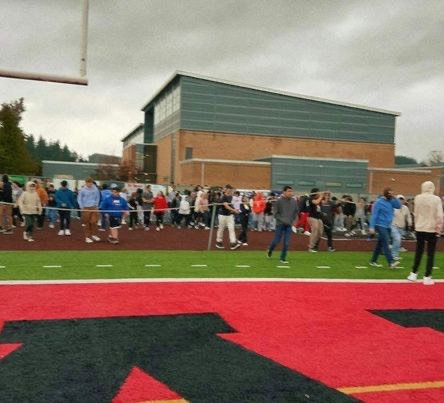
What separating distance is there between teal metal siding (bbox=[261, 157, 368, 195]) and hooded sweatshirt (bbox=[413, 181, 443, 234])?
133 ft

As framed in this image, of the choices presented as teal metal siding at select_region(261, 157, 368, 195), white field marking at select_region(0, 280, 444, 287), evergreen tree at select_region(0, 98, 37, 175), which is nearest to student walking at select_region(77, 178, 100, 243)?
white field marking at select_region(0, 280, 444, 287)

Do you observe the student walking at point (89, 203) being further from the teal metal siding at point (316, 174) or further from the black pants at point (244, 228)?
the teal metal siding at point (316, 174)

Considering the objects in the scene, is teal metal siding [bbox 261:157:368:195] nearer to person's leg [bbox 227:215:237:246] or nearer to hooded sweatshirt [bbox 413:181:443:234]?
person's leg [bbox 227:215:237:246]

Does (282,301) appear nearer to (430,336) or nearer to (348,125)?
(430,336)

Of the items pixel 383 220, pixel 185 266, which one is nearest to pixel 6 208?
pixel 185 266

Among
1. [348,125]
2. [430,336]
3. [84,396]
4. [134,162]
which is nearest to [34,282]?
[84,396]

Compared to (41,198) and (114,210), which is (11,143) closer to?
(41,198)

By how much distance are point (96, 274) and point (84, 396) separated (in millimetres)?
5403

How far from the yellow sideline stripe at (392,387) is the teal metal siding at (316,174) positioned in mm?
45719

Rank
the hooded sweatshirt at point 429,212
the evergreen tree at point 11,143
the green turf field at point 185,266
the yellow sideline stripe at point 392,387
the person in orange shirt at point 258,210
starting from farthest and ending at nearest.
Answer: the evergreen tree at point 11,143, the person in orange shirt at point 258,210, the green turf field at point 185,266, the hooded sweatshirt at point 429,212, the yellow sideline stripe at point 392,387

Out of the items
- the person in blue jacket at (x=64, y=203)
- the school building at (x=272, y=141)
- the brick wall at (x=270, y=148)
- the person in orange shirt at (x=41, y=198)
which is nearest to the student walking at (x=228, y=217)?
the person in blue jacket at (x=64, y=203)

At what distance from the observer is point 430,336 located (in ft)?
17.9

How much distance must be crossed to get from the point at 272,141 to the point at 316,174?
8.90m

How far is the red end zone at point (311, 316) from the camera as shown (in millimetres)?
4168
